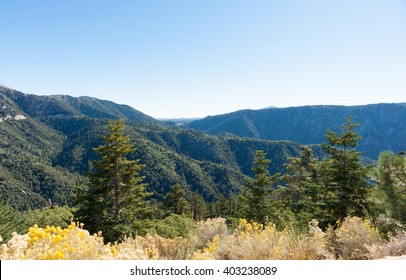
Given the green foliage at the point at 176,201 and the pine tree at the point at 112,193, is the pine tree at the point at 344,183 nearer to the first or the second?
the pine tree at the point at 112,193

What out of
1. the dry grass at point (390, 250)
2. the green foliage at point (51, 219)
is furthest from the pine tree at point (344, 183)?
the green foliage at point (51, 219)

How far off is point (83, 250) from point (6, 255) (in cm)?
64

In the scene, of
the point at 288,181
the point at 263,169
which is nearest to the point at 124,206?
the point at 263,169

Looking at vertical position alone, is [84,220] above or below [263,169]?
below

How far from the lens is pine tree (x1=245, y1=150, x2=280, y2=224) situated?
18.7 m

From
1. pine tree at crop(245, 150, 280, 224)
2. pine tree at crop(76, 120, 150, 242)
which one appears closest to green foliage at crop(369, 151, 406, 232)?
pine tree at crop(76, 120, 150, 242)

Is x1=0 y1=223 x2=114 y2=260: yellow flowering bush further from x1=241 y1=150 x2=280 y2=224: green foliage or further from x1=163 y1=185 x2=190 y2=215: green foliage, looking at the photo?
x1=163 y1=185 x2=190 y2=215: green foliage

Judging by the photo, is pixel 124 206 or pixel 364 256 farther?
pixel 124 206

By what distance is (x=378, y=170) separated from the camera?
555 centimetres

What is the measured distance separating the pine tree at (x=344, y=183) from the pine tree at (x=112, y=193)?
9228mm

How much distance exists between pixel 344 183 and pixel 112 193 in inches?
434
